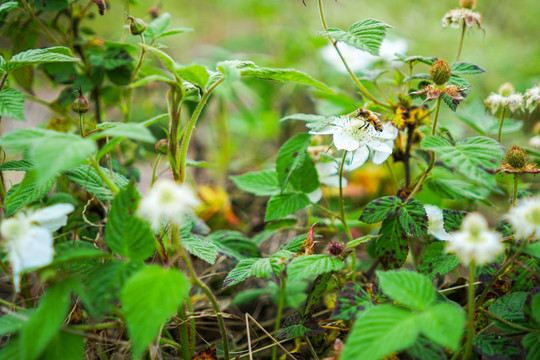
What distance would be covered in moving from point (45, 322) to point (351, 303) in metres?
0.39

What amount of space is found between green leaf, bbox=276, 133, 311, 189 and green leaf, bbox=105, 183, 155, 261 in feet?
1.03

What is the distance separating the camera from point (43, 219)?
513 mm

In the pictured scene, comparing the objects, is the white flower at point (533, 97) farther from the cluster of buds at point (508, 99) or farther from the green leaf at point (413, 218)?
the green leaf at point (413, 218)

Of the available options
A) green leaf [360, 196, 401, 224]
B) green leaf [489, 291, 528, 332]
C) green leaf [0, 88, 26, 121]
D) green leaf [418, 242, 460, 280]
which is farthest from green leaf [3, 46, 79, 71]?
green leaf [489, 291, 528, 332]

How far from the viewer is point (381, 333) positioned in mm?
447

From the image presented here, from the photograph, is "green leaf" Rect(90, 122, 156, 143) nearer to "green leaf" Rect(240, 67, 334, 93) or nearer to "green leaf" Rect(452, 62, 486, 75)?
"green leaf" Rect(240, 67, 334, 93)

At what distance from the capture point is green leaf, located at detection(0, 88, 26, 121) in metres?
0.59

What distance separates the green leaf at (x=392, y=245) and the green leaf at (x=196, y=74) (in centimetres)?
41

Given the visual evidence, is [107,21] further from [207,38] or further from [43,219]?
[43,219]

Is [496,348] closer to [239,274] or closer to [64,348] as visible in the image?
[239,274]

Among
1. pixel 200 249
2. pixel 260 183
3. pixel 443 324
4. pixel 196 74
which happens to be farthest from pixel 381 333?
pixel 260 183

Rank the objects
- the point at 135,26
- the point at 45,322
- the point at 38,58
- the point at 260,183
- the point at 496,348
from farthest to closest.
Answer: the point at 260,183 < the point at 135,26 < the point at 38,58 < the point at 496,348 < the point at 45,322

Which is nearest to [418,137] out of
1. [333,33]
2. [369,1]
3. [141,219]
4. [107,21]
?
[333,33]

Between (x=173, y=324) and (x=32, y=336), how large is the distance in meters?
0.32
